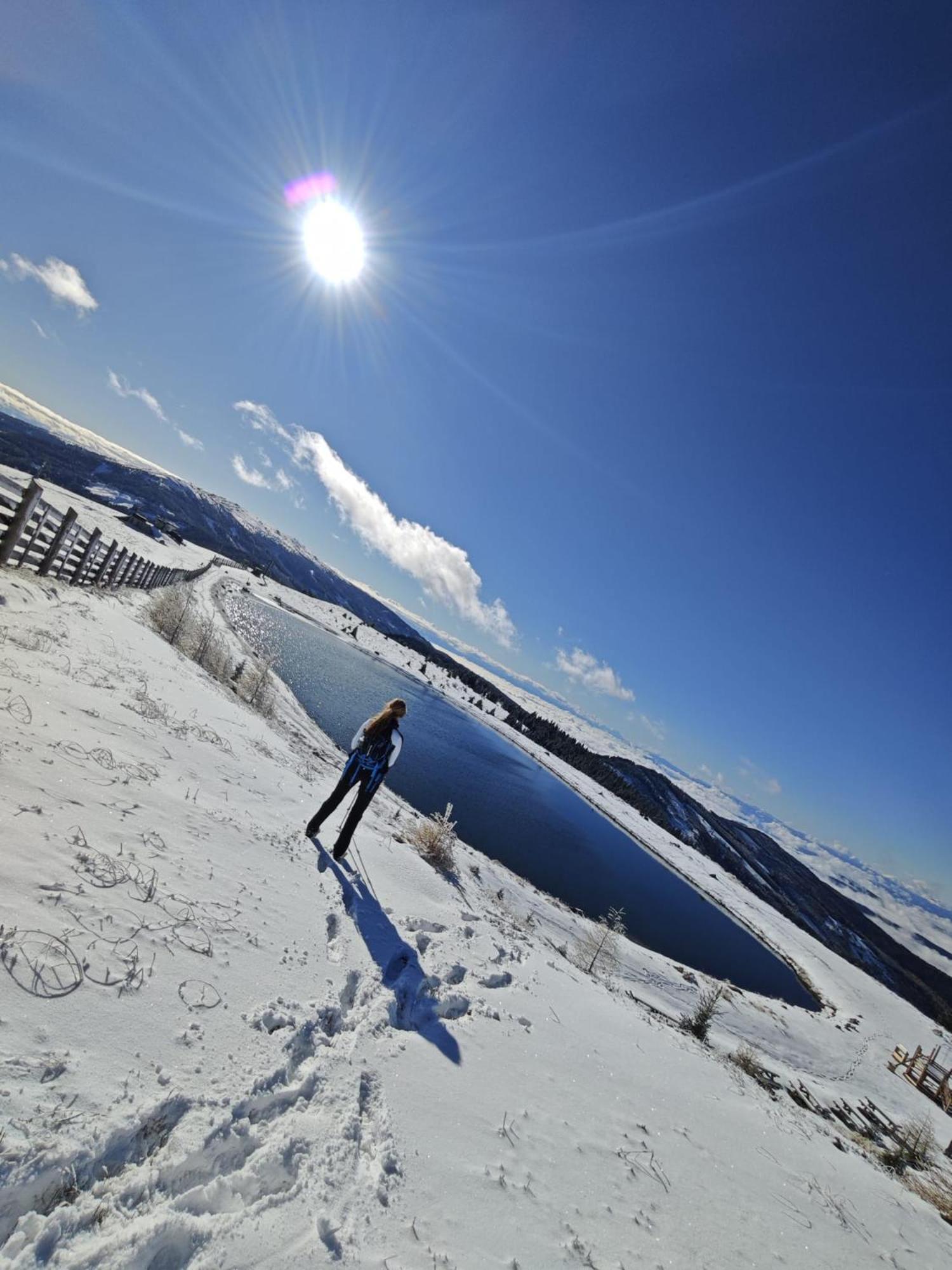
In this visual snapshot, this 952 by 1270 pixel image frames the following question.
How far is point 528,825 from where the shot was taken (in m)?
38.0

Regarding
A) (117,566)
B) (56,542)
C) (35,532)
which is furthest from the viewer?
(117,566)

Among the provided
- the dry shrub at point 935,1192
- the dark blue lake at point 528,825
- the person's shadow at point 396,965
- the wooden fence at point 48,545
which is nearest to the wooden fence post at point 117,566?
the wooden fence at point 48,545

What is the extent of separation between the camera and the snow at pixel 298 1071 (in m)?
2.72

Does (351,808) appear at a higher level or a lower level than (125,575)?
higher

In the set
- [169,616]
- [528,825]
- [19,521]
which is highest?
[19,521]

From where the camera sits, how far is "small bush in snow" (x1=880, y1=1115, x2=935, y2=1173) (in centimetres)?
992

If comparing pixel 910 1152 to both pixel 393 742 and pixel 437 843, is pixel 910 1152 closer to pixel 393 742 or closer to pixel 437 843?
pixel 437 843

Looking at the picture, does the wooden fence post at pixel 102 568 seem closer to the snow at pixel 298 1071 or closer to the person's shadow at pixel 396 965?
the snow at pixel 298 1071

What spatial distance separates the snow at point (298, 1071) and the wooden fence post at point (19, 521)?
397cm

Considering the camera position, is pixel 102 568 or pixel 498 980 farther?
pixel 102 568

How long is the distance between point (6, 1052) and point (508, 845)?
A: 29.9 metres

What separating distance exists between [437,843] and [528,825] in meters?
27.8

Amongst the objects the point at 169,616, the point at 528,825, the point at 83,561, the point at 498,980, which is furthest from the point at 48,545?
the point at 528,825

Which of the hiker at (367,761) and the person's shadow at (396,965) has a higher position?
the hiker at (367,761)
